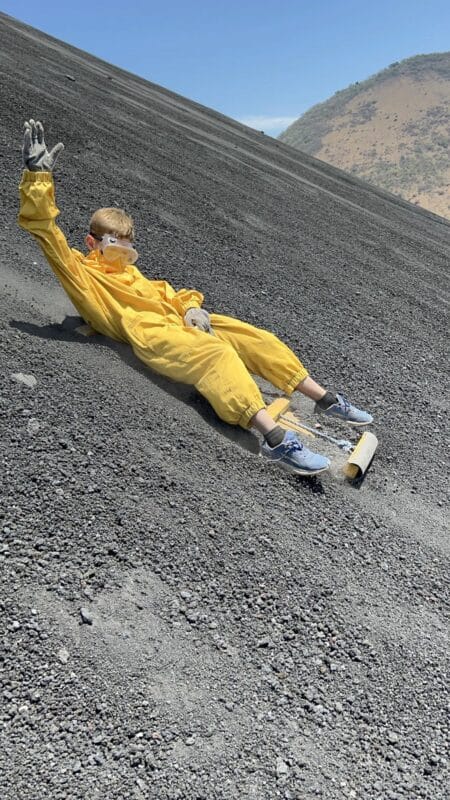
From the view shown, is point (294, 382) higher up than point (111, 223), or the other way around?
point (111, 223)

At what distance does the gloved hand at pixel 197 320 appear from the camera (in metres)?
3.69

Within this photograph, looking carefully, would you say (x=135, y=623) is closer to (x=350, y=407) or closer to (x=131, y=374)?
(x=131, y=374)

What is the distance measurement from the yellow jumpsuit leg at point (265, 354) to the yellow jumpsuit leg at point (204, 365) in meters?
0.30

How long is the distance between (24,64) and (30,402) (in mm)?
11143

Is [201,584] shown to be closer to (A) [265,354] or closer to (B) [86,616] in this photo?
(B) [86,616]

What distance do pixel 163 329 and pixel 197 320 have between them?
253 mm

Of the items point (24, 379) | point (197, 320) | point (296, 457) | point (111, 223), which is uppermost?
point (111, 223)

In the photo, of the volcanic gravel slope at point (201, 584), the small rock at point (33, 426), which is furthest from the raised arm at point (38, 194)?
the small rock at point (33, 426)

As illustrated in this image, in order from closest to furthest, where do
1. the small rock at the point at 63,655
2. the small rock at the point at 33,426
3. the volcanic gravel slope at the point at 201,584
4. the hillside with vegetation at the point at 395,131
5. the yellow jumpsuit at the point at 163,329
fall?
the volcanic gravel slope at the point at 201,584 < the small rock at the point at 63,655 < the small rock at the point at 33,426 < the yellow jumpsuit at the point at 163,329 < the hillside with vegetation at the point at 395,131

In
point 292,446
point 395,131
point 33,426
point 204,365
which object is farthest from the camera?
point 395,131

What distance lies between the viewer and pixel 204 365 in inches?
131

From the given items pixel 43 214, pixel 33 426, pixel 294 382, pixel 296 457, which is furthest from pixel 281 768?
pixel 43 214

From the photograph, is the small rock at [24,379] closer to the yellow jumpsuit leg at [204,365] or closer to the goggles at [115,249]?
the yellow jumpsuit leg at [204,365]

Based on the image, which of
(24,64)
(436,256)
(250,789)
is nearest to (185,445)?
(250,789)
